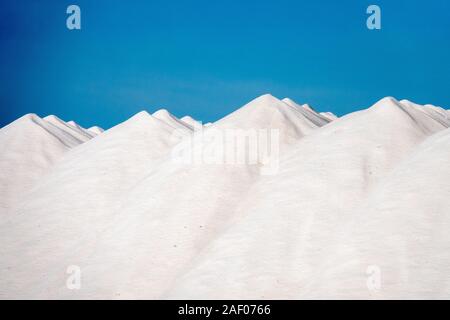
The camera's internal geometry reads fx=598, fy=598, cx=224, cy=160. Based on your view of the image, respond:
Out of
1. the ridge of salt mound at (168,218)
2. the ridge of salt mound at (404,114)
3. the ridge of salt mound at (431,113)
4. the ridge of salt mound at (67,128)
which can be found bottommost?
the ridge of salt mound at (168,218)

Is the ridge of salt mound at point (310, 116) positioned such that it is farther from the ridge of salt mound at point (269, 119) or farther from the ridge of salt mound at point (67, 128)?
the ridge of salt mound at point (67, 128)

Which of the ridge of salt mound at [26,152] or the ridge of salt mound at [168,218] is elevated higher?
the ridge of salt mound at [26,152]

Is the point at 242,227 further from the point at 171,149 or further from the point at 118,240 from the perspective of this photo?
the point at 171,149

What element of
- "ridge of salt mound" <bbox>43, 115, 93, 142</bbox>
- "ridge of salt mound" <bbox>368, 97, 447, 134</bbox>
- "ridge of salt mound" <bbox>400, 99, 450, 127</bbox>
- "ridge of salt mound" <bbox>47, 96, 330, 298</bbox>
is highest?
"ridge of salt mound" <bbox>43, 115, 93, 142</bbox>

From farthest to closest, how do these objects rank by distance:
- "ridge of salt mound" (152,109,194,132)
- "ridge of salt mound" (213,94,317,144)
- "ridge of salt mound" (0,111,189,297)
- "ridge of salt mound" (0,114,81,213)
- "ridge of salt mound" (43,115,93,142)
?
"ridge of salt mound" (43,115,93,142), "ridge of salt mound" (152,109,194,132), "ridge of salt mound" (0,114,81,213), "ridge of salt mound" (213,94,317,144), "ridge of salt mound" (0,111,189,297)

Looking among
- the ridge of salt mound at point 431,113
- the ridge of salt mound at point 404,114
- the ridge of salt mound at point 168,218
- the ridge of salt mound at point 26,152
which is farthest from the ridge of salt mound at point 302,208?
the ridge of salt mound at point 26,152

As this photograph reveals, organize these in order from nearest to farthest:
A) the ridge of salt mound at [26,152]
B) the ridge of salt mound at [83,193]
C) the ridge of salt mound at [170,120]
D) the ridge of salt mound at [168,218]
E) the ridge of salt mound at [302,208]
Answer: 1. the ridge of salt mound at [302,208]
2. the ridge of salt mound at [168,218]
3. the ridge of salt mound at [83,193]
4. the ridge of salt mound at [26,152]
5. the ridge of salt mound at [170,120]

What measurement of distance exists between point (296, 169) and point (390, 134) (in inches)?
223

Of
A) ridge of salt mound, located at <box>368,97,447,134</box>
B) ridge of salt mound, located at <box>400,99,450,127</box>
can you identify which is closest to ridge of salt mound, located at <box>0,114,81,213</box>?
ridge of salt mound, located at <box>368,97,447,134</box>

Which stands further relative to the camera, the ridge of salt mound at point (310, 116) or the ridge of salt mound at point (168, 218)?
the ridge of salt mound at point (310, 116)

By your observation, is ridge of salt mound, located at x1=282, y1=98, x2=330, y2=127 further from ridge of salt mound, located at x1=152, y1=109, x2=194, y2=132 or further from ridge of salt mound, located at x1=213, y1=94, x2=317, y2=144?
ridge of salt mound, located at x1=152, y1=109, x2=194, y2=132

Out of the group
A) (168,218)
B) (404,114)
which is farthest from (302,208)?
(404,114)

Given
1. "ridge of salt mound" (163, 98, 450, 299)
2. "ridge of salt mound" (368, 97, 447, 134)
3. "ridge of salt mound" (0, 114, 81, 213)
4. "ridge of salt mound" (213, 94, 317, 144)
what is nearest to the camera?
"ridge of salt mound" (163, 98, 450, 299)

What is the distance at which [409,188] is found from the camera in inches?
975
